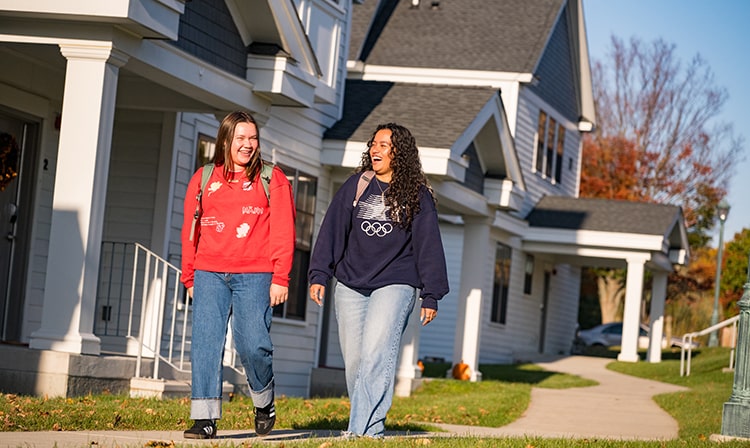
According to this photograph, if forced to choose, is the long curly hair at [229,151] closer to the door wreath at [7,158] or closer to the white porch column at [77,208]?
the white porch column at [77,208]

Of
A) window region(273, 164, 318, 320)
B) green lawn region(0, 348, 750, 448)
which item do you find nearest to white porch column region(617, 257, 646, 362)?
green lawn region(0, 348, 750, 448)

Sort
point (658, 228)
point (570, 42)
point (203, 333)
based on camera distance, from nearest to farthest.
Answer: point (203, 333) → point (658, 228) → point (570, 42)

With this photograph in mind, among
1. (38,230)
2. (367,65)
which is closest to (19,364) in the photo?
(38,230)

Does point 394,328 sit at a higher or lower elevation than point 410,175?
lower

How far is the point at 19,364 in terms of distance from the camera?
1031 cm

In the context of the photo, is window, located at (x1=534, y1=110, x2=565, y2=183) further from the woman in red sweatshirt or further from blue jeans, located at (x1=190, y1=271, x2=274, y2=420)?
blue jeans, located at (x1=190, y1=271, x2=274, y2=420)

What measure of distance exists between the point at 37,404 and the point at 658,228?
21401mm

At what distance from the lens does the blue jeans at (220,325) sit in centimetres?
729

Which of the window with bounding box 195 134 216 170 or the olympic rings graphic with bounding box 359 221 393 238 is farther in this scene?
the window with bounding box 195 134 216 170

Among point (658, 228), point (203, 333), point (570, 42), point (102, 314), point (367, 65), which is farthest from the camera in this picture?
point (570, 42)

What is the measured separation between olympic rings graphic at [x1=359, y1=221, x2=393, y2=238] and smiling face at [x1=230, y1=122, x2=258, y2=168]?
83 centimetres

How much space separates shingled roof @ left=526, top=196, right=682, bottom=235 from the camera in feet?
93.8

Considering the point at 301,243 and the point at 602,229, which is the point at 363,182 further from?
the point at 602,229

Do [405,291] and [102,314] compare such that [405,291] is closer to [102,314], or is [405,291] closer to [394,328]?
[394,328]
